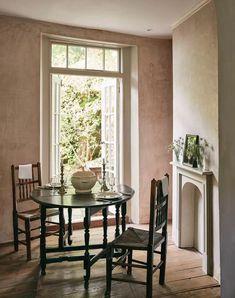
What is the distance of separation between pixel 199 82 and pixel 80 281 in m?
2.35

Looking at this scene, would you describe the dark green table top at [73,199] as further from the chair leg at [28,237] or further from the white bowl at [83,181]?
the chair leg at [28,237]

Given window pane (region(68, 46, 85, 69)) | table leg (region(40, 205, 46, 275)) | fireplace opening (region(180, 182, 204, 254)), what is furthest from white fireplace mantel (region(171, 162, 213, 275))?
window pane (region(68, 46, 85, 69))

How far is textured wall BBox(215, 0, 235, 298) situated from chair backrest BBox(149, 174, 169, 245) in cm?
89

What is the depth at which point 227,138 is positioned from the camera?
1550 mm

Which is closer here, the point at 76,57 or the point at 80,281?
the point at 80,281

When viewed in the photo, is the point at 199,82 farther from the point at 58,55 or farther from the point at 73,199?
the point at 58,55

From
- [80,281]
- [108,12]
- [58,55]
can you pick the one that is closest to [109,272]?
[80,281]

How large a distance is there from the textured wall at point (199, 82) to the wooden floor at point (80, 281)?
0.29 meters

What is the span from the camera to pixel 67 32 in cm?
406

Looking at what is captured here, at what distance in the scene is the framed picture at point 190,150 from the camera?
10.8 ft

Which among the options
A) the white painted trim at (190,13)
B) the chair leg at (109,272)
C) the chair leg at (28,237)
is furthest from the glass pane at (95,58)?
the chair leg at (109,272)

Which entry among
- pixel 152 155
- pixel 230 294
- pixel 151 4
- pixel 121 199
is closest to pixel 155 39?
pixel 151 4

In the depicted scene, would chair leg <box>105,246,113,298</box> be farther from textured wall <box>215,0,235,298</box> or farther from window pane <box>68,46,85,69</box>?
window pane <box>68,46,85,69</box>

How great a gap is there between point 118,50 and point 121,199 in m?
2.66
